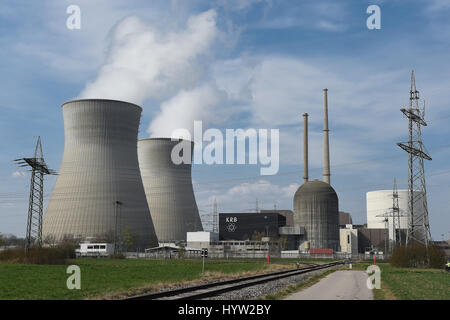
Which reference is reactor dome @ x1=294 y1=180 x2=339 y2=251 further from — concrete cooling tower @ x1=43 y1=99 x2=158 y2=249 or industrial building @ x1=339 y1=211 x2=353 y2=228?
industrial building @ x1=339 y1=211 x2=353 y2=228

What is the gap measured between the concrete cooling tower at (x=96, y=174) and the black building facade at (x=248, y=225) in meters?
46.1

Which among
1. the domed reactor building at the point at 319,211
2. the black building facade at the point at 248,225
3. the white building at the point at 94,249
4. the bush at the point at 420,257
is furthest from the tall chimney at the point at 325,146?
the bush at the point at 420,257

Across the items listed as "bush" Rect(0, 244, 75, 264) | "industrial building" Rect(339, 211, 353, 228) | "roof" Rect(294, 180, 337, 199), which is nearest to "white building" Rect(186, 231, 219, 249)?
"roof" Rect(294, 180, 337, 199)

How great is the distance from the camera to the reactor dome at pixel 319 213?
3649 inches

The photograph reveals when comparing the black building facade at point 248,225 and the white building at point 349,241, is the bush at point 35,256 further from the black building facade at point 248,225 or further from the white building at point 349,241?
the white building at point 349,241

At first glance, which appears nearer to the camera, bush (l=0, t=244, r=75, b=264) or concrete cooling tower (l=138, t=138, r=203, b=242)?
bush (l=0, t=244, r=75, b=264)

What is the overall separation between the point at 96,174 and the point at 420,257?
3811cm

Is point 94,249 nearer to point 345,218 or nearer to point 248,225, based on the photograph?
point 248,225

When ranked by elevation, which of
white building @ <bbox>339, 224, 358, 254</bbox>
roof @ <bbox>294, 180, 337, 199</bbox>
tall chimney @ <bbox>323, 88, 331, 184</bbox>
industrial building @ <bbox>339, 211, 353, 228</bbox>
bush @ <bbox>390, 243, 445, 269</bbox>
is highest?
tall chimney @ <bbox>323, 88, 331, 184</bbox>

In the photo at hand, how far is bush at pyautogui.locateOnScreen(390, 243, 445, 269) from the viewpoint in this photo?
38.3 meters
